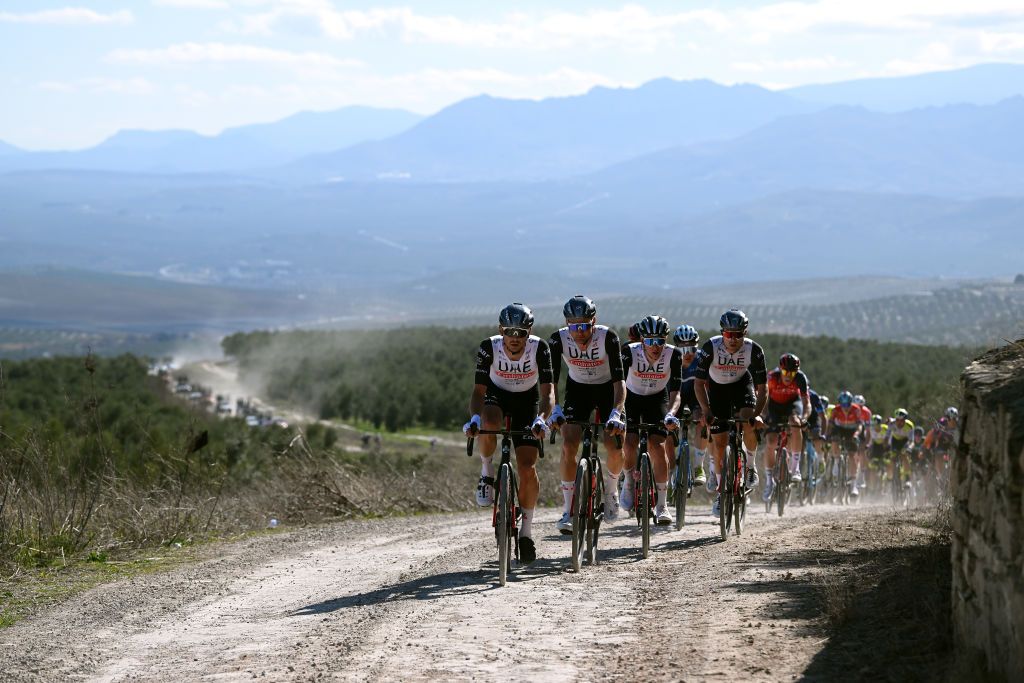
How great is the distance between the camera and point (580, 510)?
1170 centimetres

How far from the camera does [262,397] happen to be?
84.9m

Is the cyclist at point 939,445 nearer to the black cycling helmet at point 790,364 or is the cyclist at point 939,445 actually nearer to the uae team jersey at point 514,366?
the black cycling helmet at point 790,364

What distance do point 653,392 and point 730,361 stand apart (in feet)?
5.27

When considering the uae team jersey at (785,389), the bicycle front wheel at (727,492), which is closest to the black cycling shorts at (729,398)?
the bicycle front wheel at (727,492)

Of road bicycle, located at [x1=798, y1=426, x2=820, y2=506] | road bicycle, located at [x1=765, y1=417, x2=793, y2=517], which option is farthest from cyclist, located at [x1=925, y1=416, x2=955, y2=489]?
road bicycle, located at [x1=765, y1=417, x2=793, y2=517]

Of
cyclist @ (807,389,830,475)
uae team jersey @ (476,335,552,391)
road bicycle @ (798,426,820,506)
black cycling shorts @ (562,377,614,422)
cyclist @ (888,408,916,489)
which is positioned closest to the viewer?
uae team jersey @ (476,335,552,391)

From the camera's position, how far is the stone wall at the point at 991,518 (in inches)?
244

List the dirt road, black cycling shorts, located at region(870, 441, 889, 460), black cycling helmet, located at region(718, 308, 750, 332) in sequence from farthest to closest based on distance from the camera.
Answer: black cycling shorts, located at region(870, 441, 889, 460)
black cycling helmet, located at region(718, 308, 750, 332)
the dirt road

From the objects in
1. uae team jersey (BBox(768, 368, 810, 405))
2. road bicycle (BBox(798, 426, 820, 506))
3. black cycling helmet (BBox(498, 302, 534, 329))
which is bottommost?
road bicycle (BBox(798, 426, 820, 506))

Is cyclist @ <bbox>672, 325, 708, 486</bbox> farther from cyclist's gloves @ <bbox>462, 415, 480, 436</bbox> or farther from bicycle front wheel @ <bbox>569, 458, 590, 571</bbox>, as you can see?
cyclist's gloves @ <bbox>462, 415, 480, 436</bbox>

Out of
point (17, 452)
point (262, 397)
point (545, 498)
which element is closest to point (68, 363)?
point (262, 397)

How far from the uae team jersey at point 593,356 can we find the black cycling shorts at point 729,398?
302cm

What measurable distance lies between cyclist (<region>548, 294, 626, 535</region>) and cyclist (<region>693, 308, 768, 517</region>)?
252 cm

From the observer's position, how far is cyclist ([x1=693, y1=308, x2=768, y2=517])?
1455 cm
